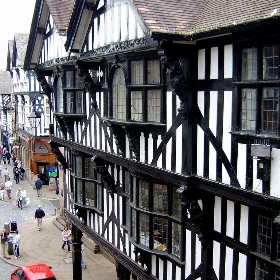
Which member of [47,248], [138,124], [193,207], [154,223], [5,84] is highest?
[5,84]

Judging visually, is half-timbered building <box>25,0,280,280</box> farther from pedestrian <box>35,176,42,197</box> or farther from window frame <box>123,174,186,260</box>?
pedestrian <box>35,176,42,197</box>

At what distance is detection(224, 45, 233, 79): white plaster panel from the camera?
7.74 metres

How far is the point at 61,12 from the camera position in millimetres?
15242

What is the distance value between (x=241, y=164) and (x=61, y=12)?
10.2 m

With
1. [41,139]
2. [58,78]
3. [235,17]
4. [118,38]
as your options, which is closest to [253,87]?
[235,17]

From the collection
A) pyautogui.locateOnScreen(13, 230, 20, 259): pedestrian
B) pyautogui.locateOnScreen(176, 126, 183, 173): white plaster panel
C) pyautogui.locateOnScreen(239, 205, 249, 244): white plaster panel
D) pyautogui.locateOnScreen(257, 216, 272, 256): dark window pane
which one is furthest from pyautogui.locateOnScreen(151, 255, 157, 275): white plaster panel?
pyautogui.locateOnScreen(13, 230, 20, 259): pedestrian

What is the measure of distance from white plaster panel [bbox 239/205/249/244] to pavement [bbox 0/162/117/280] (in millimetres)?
A: 10897

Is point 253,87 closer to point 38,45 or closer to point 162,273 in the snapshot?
point 162,273

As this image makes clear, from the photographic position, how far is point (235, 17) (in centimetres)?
737

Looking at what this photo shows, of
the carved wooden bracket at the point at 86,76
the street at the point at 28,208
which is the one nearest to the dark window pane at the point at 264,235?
the carved wooden bracket at the point at 86,76

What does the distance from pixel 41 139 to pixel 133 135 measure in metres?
24.2

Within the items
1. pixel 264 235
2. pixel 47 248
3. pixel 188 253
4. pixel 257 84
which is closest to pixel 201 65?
pixel 257 84

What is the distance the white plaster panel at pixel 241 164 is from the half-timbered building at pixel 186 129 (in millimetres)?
18

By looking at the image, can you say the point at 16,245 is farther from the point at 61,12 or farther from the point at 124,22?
the point at 124,22
